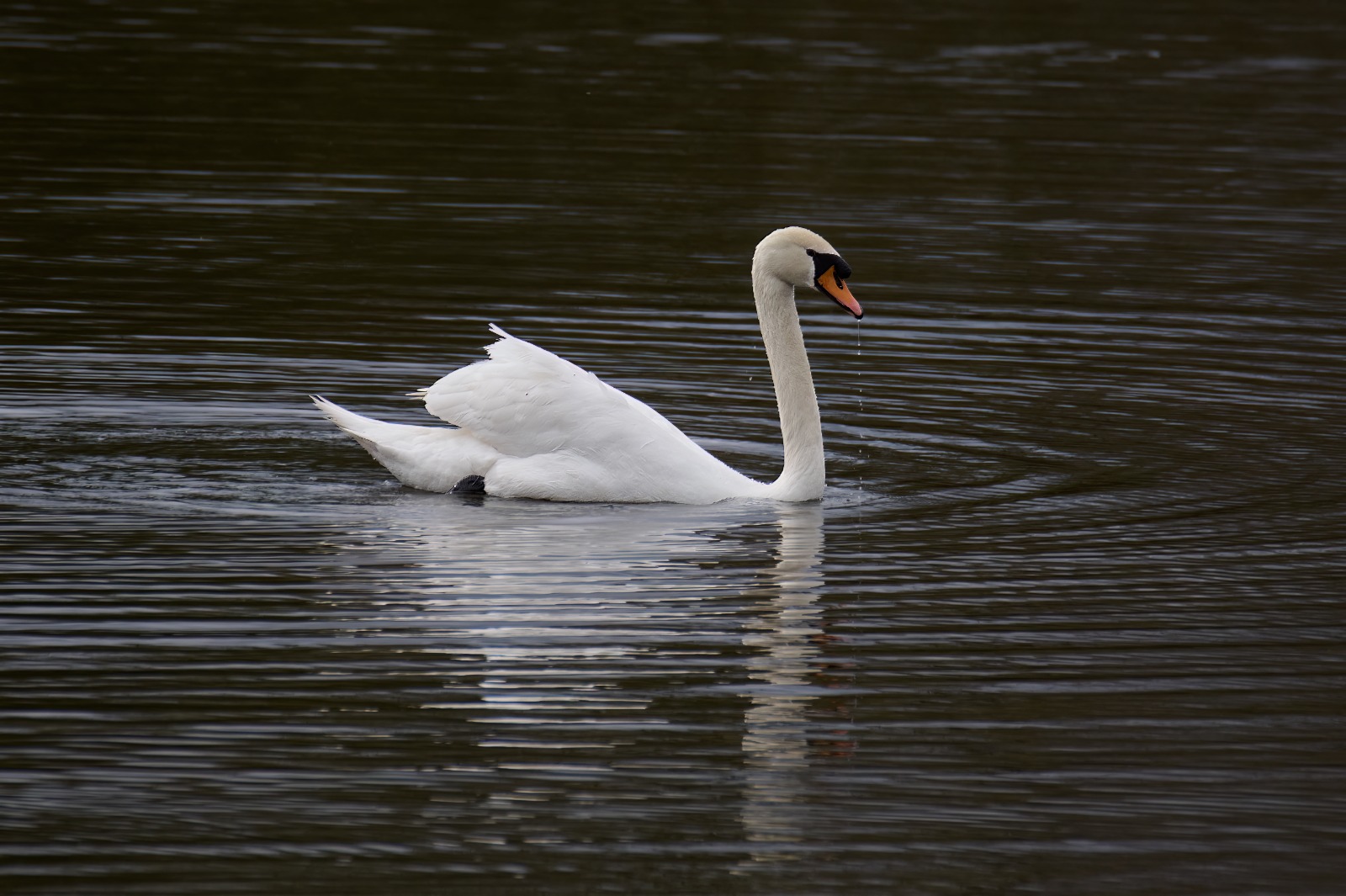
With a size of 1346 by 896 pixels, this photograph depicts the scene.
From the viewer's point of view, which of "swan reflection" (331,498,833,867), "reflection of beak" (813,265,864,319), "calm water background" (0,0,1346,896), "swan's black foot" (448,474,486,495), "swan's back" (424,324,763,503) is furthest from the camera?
"swan's black foot" (448,474,486,495)

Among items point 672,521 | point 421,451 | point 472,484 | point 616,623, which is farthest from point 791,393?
point 616,623

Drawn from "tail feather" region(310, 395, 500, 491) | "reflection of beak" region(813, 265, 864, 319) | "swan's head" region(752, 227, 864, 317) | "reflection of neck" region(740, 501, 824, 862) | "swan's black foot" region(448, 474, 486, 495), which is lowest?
"reflection of neck" region(740, 501, 824, 862)

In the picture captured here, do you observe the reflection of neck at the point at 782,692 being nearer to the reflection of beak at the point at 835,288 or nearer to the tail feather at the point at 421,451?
the reflection of beak at the point at 835,288

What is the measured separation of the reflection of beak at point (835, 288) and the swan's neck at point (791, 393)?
Result: 17cm

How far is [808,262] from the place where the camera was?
10.9m

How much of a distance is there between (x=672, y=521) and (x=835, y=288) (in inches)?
57.7

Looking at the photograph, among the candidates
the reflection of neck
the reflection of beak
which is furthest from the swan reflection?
the reflection of beak

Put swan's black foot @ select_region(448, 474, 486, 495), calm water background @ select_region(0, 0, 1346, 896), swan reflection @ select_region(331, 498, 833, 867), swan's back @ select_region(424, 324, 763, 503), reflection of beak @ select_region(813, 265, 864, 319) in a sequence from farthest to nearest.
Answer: swan's black foot @ select_region(448, 474, 486, 495) < reflection of beak @ select_region(813, 265, 864, 319) < swan's back @ select_region(424, 324, 763, 503) < swan reflection @ select_region(331, 498, 833, 867) < calm water background @ select_region(0, 0, 1346, 896)

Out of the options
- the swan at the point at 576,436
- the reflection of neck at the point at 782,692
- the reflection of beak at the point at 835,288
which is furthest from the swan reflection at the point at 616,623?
the reflection of beak at the point at 835,288

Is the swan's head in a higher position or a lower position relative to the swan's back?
higher

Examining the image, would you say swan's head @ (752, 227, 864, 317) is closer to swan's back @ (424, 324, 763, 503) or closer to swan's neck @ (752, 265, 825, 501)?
swan's neck @ (752, 265, 825, 501)

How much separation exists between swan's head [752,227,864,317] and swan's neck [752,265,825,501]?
11 cm

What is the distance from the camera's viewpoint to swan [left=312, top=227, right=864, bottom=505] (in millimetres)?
10641

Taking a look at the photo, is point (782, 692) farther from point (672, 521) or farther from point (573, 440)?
point (573, 440)
